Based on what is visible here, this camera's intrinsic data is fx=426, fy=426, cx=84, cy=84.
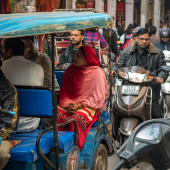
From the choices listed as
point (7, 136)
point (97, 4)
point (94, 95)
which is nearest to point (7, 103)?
point (7, 136)

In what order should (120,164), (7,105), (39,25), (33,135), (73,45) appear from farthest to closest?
(73,45)
(33,135)
(7,105)
(39,25)
(120,164)

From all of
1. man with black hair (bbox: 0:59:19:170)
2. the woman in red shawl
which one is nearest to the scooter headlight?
man with black hair (bbox: 0:59:19:170)

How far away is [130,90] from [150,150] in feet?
11.5

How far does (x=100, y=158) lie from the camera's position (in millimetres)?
4684

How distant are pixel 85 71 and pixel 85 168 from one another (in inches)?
51.3

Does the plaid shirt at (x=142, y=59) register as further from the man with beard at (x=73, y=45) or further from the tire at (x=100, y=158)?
the tire at (x=100, y=158)

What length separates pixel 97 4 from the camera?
24.3 metres

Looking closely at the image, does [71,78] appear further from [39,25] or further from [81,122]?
[39,25]

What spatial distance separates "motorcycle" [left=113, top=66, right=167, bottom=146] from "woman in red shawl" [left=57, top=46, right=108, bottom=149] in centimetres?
77

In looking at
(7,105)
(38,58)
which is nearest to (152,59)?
(38,58)

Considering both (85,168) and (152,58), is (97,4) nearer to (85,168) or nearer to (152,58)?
(152,58)

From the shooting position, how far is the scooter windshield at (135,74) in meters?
5.82

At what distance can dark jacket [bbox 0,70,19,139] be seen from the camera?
3430 millimetres

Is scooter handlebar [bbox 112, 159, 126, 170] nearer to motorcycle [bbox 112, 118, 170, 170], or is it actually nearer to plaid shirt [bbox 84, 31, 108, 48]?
motorcycle [bbox 112, 118, 170, 170]
